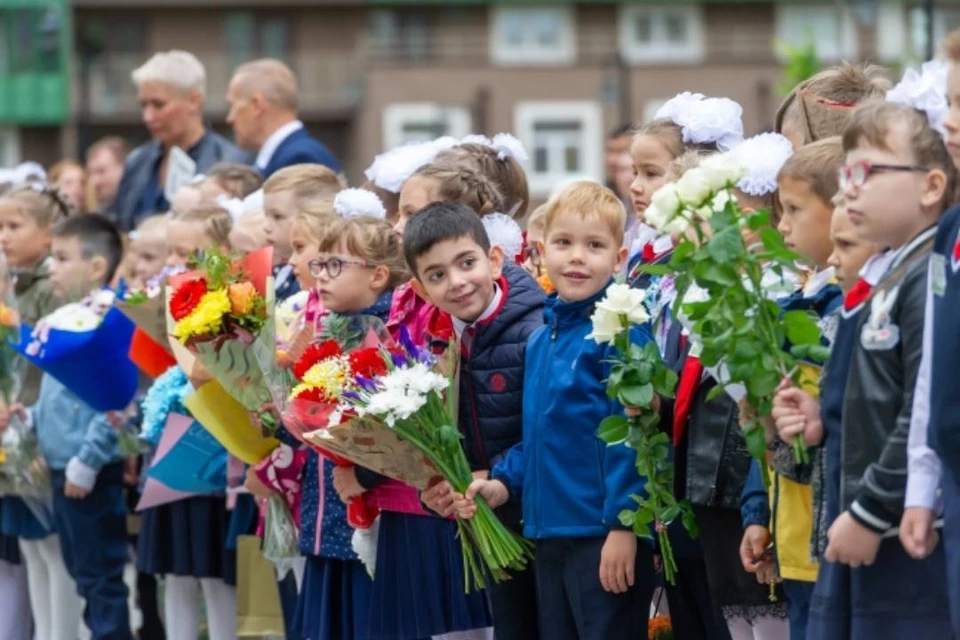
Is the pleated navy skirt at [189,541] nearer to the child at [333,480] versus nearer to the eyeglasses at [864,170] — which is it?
the child at [333,480]

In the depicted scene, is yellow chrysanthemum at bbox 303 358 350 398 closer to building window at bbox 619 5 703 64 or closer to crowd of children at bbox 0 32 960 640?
crowd of children at bbox 0 32 960 640

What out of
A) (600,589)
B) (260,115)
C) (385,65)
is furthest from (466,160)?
(385,65)

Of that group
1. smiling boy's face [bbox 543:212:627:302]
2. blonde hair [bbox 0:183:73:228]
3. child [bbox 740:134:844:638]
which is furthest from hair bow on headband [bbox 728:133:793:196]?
blonde hair [bbox 0:183:73:228]

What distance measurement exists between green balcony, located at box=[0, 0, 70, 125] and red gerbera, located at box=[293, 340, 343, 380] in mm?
44886

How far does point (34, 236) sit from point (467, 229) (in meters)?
4.40

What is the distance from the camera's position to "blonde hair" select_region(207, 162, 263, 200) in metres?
9.30

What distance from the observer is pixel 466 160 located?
699 centimetres

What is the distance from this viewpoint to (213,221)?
8648 millimetres

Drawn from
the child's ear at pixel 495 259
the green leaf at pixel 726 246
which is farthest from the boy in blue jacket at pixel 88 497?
the green leaf at pixel 726 246

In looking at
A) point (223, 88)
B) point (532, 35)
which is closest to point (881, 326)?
point (223, 88)

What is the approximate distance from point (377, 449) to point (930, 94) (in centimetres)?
222

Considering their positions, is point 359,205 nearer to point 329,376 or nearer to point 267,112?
point 329,376

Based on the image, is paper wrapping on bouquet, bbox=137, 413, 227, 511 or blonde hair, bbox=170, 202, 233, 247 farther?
blonde hair, bbox=170, 202, 233, 247

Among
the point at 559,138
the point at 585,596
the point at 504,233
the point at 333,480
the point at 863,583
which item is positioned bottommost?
the point at 585,596
